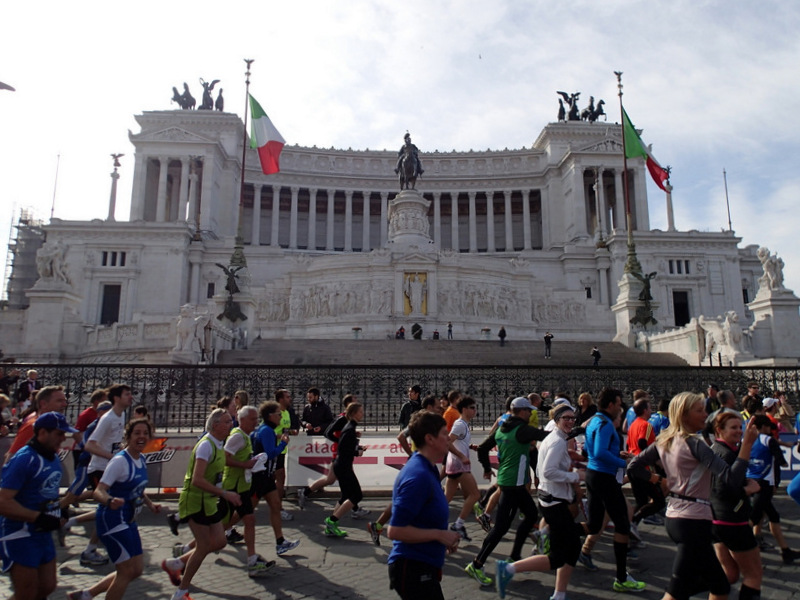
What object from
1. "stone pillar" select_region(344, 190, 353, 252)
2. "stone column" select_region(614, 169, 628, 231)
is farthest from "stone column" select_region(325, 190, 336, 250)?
"stone column" select_region(614, 169, 628, 231)

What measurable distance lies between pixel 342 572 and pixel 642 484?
3.97 metres

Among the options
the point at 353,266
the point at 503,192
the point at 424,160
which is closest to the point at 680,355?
the point at 353,266

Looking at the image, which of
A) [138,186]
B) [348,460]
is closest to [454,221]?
[138,186]

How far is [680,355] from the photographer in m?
27.2

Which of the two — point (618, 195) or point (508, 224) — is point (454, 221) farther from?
point (618, 195)

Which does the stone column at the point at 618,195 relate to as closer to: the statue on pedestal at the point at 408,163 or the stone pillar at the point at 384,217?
the stone pillar at the point at 384,217

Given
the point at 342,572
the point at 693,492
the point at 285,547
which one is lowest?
the point at 342,572

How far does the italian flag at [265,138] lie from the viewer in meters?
31.5

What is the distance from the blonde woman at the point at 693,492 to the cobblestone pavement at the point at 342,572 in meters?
1.42

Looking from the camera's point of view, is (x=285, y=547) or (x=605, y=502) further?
(x=285, y=547)

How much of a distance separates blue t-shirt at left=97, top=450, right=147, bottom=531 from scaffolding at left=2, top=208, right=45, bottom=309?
187 feet

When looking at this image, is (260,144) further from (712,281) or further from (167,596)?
(712,281)

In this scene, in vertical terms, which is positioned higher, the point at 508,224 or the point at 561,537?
the point at 508,224

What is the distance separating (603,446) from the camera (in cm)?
638
